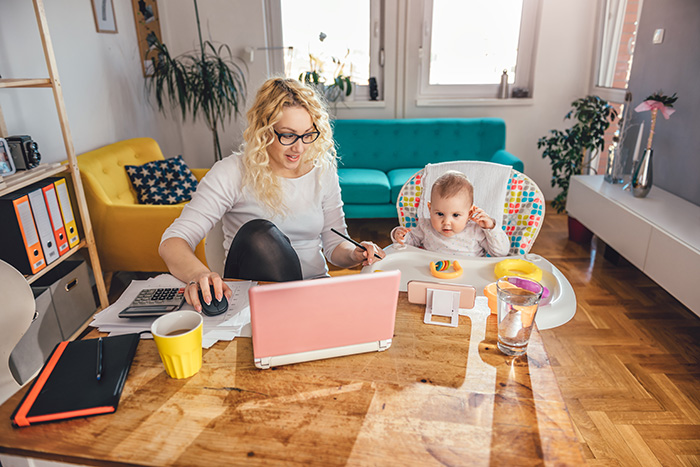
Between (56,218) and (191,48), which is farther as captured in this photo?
(191,48)

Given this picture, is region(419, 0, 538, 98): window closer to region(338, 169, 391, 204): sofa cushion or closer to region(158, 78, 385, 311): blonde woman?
→ region(338, 169, 391, 204): sofa cushion

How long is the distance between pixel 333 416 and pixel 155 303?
0.52 m

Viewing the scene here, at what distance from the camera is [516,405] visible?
76 centimetres

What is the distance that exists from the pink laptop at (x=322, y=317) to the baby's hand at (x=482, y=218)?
2.94 feet

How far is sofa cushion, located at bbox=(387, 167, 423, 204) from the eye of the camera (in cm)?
330

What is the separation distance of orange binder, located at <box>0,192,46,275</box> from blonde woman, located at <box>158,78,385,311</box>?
36.4 inches

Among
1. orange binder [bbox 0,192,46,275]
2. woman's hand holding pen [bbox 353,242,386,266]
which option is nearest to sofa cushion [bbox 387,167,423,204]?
woman's hand holding pen [bbox 353,242,386,266]

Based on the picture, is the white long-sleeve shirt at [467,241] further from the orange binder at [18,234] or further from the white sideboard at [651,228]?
the orange binder at [18,234]

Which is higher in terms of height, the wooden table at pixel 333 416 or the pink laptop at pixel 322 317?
the pink laptop at pixel 322 317

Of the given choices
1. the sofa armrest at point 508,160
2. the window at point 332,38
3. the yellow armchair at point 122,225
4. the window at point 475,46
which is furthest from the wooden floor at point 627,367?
the window at point 332,38

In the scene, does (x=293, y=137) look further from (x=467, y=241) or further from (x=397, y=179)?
(x=397, y=179)

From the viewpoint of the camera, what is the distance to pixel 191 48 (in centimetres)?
392

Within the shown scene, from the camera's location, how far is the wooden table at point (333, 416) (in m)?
0.66

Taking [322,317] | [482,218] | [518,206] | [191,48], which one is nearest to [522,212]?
[518,206]
